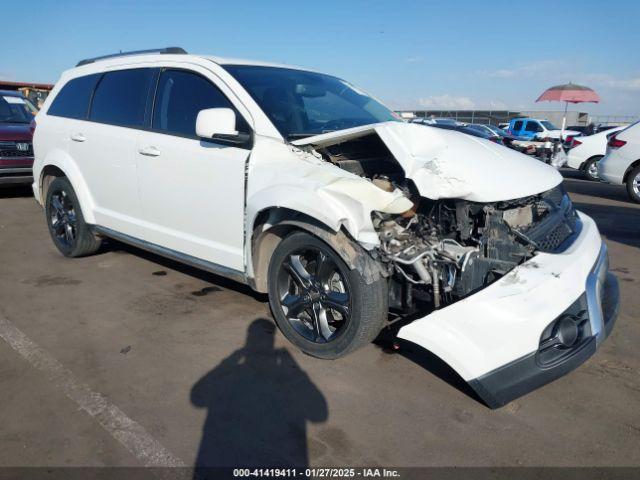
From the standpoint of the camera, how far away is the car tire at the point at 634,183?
9344 mm

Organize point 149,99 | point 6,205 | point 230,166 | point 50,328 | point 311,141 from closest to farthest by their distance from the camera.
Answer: point 311,141
point 230,166
point 50,328
point 149,99
point 6,205

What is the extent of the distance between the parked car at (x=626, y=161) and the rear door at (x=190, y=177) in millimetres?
8488

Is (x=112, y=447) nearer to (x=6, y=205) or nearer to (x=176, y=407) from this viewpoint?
(x=176, y=407)

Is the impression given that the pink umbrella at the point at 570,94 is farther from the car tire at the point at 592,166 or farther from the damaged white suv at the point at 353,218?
the damaged white suv at the point at 353,218

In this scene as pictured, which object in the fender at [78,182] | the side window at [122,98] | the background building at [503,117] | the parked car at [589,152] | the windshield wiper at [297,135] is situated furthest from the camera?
the background building at [503,117]

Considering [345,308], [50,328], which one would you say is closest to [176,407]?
[345,308]

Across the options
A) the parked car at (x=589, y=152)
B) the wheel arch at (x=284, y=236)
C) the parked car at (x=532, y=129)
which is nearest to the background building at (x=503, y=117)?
the parked car at (x=532, y=129)

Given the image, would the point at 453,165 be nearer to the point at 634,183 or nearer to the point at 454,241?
the point at 454,241

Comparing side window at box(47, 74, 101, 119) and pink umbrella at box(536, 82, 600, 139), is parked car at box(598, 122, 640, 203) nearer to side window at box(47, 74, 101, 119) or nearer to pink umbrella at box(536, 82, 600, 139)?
side window at box(47, 74, 101, 119)

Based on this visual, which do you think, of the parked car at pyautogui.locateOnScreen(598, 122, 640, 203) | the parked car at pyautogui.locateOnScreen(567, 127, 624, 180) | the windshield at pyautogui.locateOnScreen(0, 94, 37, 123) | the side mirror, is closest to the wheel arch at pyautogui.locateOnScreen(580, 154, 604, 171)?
the parked car at pyautogui.locateOnScreen(567, 127, 624, 180)

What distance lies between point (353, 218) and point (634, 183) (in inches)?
338

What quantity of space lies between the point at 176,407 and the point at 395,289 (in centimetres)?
139

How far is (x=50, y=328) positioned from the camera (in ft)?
12.3

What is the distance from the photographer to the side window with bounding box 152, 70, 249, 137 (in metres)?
3.75
